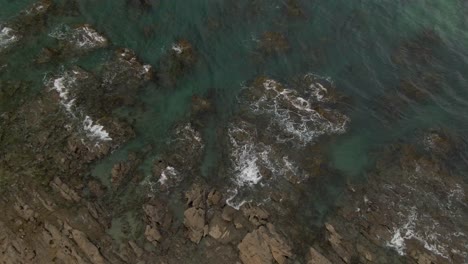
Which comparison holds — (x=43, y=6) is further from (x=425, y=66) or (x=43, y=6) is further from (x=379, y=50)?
(x=425, y=66)

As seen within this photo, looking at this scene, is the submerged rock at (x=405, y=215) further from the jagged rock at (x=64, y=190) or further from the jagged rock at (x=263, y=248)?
the jagged rock at (x=64, y=190)

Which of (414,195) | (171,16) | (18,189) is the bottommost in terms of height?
(18,189)

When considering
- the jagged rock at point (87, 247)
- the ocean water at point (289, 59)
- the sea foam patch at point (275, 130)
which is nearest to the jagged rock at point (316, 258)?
the ocean water at point (289, 59)

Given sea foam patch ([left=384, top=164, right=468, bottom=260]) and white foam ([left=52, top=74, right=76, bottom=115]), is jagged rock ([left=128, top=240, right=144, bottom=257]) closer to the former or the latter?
white foam ([left=52, top=74, right=76, bottom=115])

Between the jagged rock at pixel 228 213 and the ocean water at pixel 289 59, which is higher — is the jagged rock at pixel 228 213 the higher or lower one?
the lower one

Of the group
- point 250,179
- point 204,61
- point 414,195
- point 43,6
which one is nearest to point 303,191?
point 250,179

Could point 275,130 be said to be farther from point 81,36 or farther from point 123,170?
point 81,36
